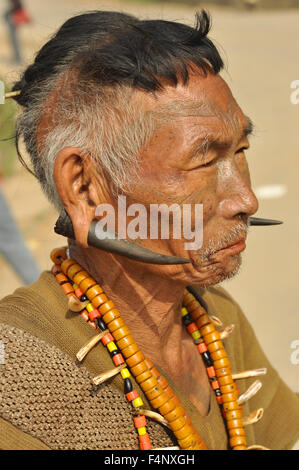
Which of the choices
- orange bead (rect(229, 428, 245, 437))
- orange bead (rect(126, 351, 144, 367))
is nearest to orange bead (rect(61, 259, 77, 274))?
orange bead (rect(126, 351, 144, 367))

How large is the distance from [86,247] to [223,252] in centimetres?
40

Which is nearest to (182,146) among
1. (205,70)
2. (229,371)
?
(205,70)

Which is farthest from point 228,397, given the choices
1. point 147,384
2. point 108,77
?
point 108,77

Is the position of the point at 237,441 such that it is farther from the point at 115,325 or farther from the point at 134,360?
the point at 115,325

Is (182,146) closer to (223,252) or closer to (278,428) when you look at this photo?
(223,252)

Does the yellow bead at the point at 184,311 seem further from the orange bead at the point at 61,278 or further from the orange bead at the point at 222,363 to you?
the orange bead at the point at 61,278

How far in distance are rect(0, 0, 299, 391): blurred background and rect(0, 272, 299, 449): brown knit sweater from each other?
84cm

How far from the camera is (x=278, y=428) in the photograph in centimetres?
244

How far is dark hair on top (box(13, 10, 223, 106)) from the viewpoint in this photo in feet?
5.78

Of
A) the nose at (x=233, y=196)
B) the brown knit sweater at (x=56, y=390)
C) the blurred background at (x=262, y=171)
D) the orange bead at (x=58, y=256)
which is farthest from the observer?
the blurred background at (x=262, y=171)

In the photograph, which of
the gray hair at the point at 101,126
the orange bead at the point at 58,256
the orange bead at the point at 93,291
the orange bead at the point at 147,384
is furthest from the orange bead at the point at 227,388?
the gray hair at the point at 101,126

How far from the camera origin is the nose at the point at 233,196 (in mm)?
1863

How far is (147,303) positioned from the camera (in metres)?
2.02

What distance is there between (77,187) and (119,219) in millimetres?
150
